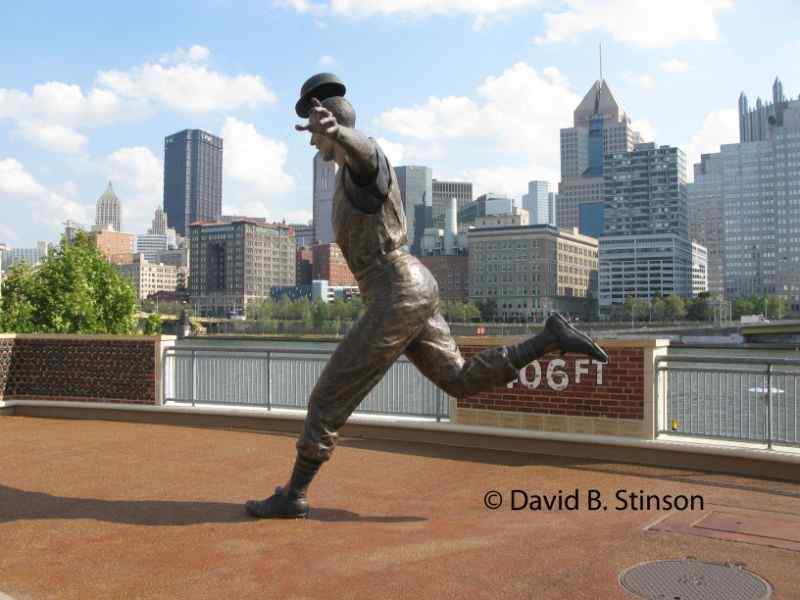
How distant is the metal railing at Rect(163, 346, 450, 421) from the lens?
9.03 meters

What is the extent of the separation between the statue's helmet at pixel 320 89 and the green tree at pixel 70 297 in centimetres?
2162

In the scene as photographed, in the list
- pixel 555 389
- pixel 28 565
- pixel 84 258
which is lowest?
pixel 28 565

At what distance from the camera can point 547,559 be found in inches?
163

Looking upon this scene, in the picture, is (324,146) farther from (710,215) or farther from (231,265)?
(710,215)

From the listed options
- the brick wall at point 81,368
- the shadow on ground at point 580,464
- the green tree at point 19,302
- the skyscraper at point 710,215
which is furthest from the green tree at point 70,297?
the skyscraper at point 710,215

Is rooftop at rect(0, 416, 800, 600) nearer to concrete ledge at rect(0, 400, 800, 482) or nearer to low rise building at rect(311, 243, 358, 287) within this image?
concrete ledge at rect(0, 400, 800, 482)

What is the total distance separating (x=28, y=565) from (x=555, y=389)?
5.38m

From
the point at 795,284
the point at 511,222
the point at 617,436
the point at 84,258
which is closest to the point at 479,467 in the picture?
the point at 617,436

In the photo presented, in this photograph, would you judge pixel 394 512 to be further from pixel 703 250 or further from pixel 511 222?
pixel 511 222

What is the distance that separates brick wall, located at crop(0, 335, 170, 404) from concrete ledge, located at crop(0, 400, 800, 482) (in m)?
0.20

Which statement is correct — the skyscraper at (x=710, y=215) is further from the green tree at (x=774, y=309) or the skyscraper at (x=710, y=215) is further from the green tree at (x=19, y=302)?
the green tree at (x=19, y=302)

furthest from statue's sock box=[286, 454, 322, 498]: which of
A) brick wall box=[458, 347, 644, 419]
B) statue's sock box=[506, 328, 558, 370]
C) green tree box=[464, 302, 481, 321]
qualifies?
green tree box=[464, 302, 481, 321]

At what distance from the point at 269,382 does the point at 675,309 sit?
103320 mm

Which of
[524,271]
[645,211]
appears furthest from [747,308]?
[645,211]
